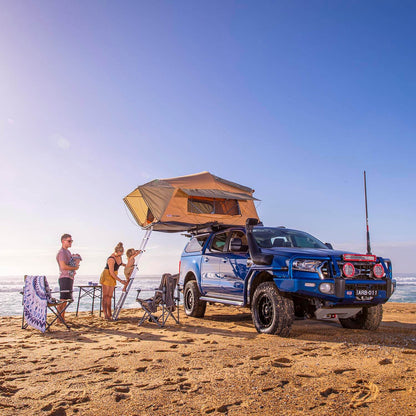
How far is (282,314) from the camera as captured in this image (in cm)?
602

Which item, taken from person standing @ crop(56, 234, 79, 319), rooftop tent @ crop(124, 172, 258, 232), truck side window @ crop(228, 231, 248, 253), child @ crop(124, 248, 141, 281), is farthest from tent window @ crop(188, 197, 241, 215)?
person standing @ crop(56, 234, 79, 319)

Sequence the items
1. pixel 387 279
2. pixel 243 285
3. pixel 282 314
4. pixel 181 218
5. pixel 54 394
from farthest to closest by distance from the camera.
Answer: pixel 181 218 → pixel 243 285 → pixel 387 279 → pixel 282 314 → pixel 54 394

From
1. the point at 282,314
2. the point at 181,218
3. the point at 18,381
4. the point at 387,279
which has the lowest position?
the point at 18,381

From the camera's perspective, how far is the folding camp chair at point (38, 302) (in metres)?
7.32

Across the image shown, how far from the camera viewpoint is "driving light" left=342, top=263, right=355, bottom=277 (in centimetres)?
608

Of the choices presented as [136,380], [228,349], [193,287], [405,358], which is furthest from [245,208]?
[136,380]

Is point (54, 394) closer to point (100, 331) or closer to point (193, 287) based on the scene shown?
point (100, 331)

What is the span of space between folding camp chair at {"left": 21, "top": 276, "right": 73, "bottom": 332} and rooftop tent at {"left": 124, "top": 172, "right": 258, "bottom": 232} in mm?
3322

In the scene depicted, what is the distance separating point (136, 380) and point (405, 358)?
296 cm

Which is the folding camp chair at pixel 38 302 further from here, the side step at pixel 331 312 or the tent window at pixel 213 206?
the side step at pixel 331 312

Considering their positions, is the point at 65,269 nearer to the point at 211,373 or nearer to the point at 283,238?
the point at 283,238

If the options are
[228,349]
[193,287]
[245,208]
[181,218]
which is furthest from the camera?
[245,208]

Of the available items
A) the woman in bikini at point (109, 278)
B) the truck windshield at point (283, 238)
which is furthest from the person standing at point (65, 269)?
the truck windshield at point (283, 238)

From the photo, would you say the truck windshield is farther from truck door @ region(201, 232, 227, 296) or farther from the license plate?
the license plate
